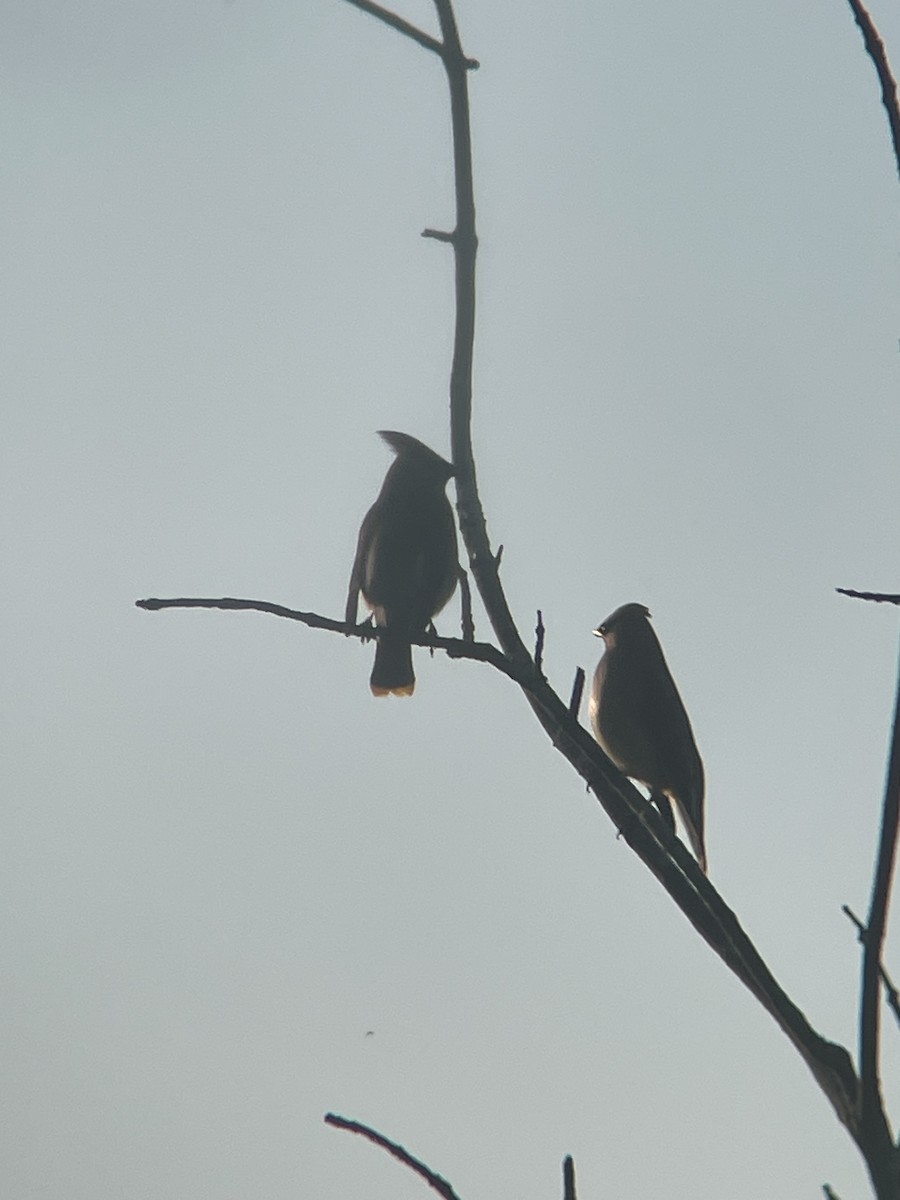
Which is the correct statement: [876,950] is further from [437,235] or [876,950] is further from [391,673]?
[391,673]

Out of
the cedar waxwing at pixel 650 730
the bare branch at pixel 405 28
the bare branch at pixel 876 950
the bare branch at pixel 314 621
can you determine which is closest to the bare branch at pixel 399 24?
the bare branch at pixel 405 28

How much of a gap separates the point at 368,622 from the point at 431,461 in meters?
0.97

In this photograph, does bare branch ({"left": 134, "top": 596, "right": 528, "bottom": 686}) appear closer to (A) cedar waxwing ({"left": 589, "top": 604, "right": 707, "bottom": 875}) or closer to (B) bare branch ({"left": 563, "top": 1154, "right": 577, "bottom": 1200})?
(B) bare branch ({"left": 563, "top": 1154, "right": 577, "bottom": 1200})

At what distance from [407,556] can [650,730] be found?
120 centimetres

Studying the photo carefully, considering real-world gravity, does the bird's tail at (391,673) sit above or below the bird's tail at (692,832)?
above

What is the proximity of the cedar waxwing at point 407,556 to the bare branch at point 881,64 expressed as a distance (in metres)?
4.29

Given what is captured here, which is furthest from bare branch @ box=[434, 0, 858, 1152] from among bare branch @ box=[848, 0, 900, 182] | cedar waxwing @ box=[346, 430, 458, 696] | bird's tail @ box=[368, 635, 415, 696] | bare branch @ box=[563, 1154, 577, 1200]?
cedar waxwing @ box=[346, 430, 458, 696]

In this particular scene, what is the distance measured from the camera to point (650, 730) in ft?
20.7

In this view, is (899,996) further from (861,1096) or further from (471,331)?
(471,331)

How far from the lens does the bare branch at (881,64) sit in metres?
1.87

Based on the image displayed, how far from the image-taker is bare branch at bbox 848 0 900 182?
1873 millimetres

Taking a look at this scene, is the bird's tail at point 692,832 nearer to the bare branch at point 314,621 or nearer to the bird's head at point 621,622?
the bird's head at point 621,622

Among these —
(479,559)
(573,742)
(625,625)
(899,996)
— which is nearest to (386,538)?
(625,625)

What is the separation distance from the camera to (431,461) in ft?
22.0
